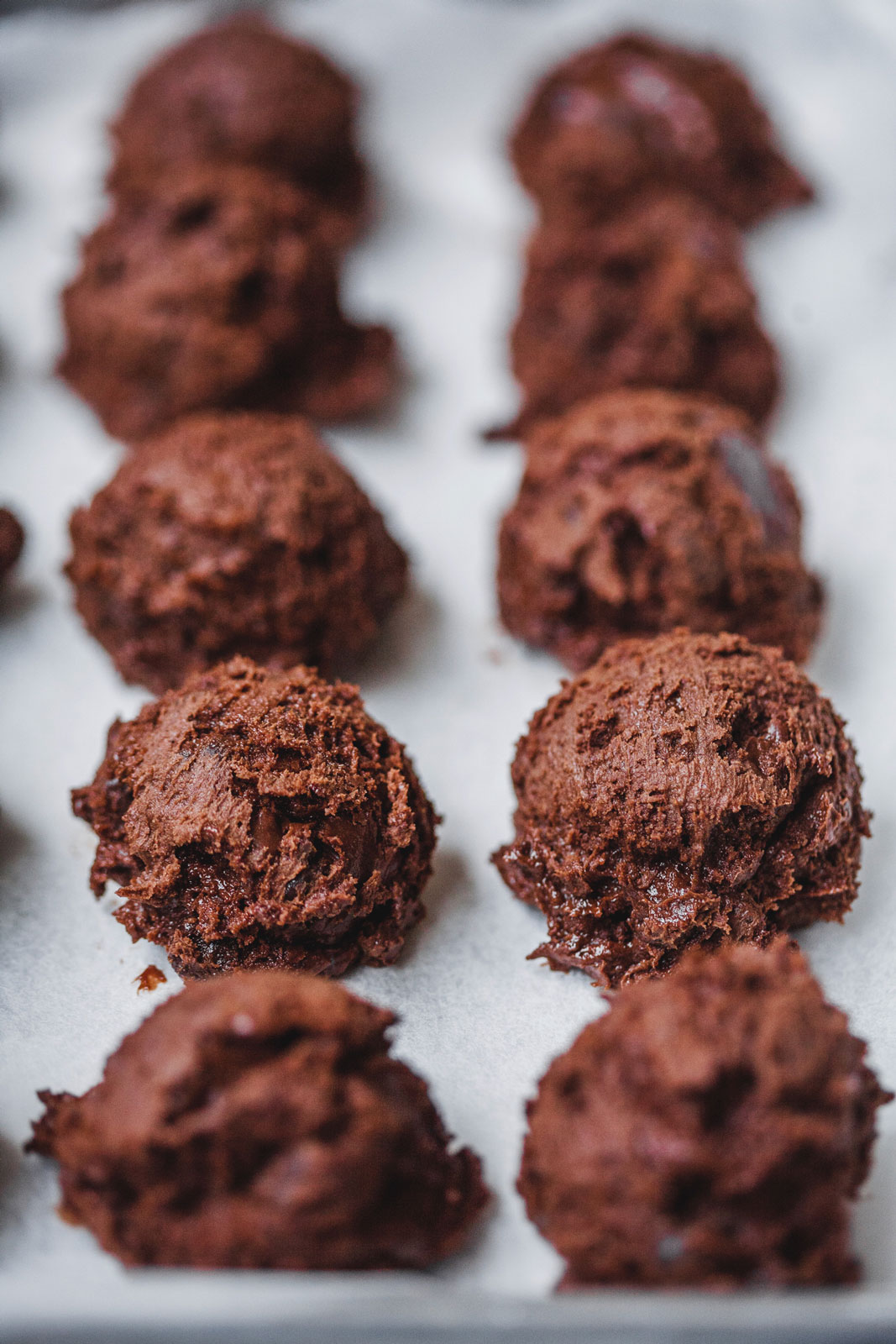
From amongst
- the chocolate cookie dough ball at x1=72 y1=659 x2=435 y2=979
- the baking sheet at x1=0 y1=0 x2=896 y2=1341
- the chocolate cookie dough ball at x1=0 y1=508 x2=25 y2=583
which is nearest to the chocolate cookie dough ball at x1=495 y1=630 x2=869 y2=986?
the baking sheet at x1=0 y1=0 x2=896 y2=1341

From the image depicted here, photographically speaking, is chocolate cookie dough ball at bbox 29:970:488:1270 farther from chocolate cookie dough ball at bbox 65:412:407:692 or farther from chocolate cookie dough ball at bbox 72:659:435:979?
chocolate cookie dough ball at bbox 65:412:407:692

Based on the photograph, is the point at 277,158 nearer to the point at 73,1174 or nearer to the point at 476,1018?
A: the point at 476,1018

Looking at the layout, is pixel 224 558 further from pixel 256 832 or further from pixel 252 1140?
pixel 252 1140

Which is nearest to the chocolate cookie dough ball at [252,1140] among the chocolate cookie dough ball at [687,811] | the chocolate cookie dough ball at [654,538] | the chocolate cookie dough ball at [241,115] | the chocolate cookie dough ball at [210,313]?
the chocolate cookie dough ball at [687,811]

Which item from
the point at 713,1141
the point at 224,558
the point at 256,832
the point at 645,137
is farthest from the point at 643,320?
the point at 713,1141

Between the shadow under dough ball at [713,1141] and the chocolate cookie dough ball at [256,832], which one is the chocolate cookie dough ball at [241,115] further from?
the shadow under dough ball at [713,1141]

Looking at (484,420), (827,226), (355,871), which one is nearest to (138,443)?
(484,420)
